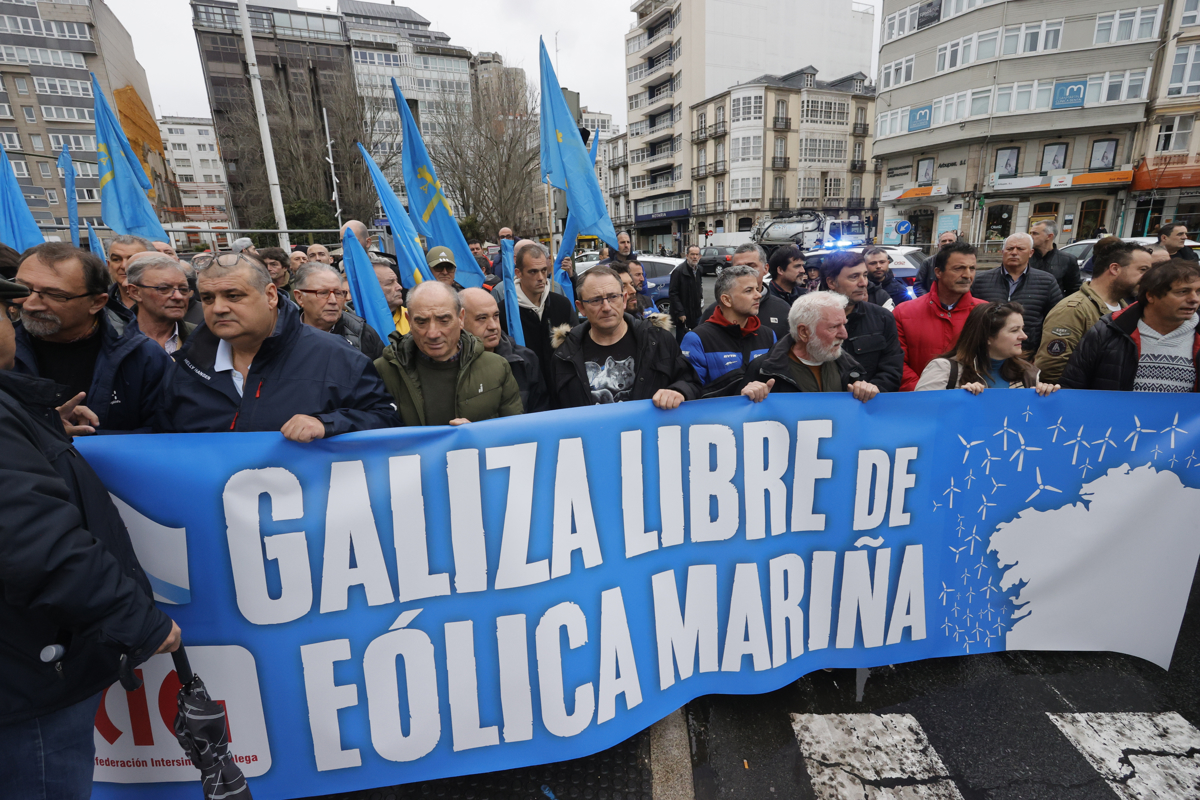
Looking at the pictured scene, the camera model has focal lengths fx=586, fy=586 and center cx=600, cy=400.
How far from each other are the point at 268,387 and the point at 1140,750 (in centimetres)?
386

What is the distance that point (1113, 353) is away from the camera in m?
3.12

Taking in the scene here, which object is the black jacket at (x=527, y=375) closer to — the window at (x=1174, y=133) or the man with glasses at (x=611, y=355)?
the man with glasses at (x=611, y=355)

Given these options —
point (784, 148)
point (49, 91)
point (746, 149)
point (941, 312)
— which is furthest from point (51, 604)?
point (49, 91)

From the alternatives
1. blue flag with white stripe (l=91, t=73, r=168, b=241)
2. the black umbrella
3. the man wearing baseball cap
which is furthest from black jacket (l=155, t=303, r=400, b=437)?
blue flag with white stripe (l=91, t=73, r=168, b=241)

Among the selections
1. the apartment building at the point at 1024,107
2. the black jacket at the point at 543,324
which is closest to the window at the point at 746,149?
the apartment building at the point at 1024,107

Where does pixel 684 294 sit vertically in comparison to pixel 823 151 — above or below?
below

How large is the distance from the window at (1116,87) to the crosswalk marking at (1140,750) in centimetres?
4031

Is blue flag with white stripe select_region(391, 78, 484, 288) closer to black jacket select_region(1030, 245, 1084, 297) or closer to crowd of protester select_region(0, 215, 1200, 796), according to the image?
crowd of protester select_region(0, 215, 1200, 796)

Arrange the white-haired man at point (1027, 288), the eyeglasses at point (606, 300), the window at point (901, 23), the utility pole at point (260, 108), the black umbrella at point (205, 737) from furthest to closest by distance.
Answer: the window at point (901, 23)
the utility pole at point (260, 108)
the white-haired man at point (1027, 288)
the eyeglasses at point (606, 300)
the black umbrella at point (205, 737)

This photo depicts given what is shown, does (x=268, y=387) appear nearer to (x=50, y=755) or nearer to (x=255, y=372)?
(x=255, y=372)

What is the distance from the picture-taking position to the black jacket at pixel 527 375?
3.36 m

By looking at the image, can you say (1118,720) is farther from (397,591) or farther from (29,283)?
(29,283)

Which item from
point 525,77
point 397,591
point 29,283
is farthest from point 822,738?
point 525,77

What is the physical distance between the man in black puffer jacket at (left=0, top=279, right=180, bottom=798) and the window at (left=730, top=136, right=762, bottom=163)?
5434 centimetres
